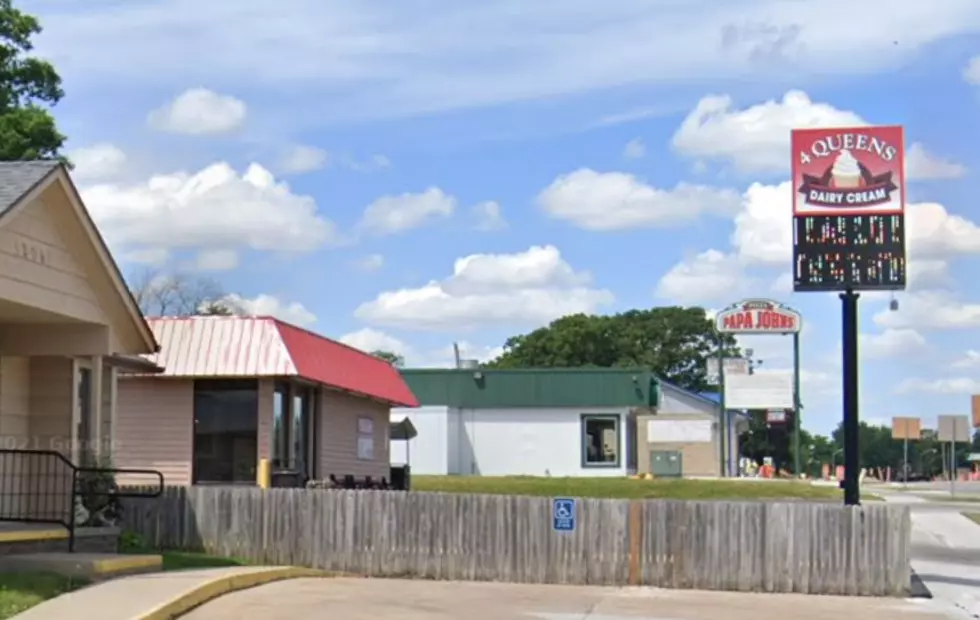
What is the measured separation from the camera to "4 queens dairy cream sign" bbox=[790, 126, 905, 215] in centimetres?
2097

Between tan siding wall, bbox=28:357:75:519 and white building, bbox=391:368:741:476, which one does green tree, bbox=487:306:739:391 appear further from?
tan siding wall, bbox=28:357:75:519

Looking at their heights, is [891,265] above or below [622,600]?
above

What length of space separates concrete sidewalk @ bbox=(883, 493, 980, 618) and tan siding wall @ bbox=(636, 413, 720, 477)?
18.0 meters

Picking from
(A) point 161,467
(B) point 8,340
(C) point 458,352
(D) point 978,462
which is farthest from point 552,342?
(B) point 8,340

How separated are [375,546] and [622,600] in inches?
Answer: 159

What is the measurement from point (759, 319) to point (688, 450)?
707 cm

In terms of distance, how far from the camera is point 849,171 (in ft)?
69.2

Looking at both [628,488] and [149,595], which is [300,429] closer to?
[149,595]

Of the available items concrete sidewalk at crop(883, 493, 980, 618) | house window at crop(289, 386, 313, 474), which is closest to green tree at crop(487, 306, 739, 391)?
concrete sidewalk at crop(883, 493, 980, 618)

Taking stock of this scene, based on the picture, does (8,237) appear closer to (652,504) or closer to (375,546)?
(375,546)

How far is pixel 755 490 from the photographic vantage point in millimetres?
42938

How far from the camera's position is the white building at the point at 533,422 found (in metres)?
54.3

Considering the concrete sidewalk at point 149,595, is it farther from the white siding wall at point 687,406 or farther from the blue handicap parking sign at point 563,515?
the white siding wall at point 687,406

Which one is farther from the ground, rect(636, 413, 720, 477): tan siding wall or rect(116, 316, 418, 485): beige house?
rect(116, 316, 418, 485): beige house
